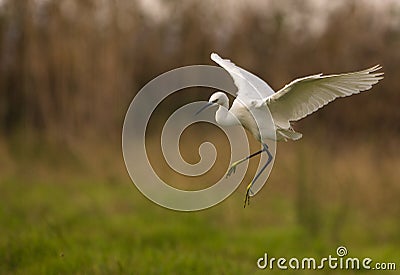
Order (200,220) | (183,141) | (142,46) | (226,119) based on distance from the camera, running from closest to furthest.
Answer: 1. (226,119)
2. (200,220)
3. (183,141)
4. (142,46)

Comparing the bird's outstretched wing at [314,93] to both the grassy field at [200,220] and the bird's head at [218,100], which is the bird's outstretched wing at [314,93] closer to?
the bird's head at [218,100]

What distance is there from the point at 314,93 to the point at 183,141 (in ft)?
24.1

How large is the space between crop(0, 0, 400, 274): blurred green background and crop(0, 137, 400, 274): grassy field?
0.02 metres


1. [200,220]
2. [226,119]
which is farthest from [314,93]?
[200,220]

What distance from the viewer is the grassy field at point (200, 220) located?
5516 millimetres

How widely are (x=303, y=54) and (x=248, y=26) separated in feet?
4.20

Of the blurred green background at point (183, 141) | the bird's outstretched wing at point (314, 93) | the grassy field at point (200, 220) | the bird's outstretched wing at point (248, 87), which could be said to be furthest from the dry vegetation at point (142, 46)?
the bird's outstretched wing at point (314, 93)

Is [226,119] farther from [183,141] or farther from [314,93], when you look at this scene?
[183,141]

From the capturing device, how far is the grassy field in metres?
5.52

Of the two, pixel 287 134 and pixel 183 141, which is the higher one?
pixel 183 141

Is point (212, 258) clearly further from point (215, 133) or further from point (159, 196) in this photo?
point (215, 133)

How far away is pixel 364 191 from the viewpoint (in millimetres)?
9312

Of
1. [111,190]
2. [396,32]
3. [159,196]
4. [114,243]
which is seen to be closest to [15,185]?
[111,190]

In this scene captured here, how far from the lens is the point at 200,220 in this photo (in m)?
8.09
